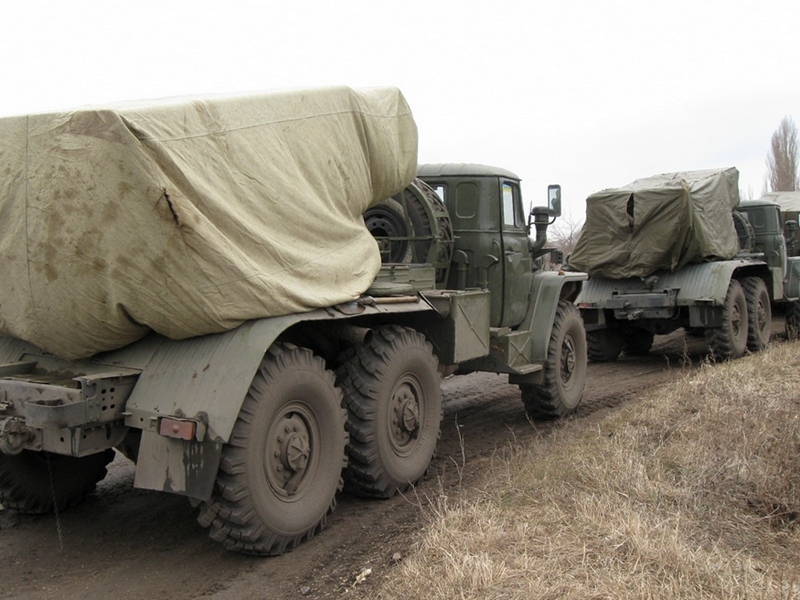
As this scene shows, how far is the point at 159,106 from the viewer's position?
409cm

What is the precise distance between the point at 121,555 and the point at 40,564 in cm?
44

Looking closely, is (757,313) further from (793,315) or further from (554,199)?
(554,199)

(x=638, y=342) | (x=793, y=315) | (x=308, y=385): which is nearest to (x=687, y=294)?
(x=638, y=342)

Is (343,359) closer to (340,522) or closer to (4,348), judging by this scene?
(340,522)

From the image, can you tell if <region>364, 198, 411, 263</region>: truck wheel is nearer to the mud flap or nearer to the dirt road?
the dirt road

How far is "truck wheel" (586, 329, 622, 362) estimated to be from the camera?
38.9ft

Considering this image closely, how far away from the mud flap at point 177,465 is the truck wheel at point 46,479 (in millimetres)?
1256

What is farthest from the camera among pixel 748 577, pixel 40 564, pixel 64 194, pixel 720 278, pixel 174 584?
pixel 720 278

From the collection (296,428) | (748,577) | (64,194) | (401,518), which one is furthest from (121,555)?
(748,577)

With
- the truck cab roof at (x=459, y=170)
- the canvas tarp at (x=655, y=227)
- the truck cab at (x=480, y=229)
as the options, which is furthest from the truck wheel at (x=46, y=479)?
the canvas tarp at (x=655, y=227)

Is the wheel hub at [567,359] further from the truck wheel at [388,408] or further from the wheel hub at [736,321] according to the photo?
the wheel hub at [736,321]

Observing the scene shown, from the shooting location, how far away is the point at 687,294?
35.2 ft

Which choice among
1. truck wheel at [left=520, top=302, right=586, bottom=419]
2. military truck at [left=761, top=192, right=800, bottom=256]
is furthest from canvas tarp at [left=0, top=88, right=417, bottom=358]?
military truck at [left=761, top=192, right=800, bottom=256]

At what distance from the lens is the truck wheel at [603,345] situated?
11.9 meters
